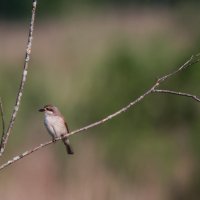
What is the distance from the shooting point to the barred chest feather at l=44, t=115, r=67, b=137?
8.16 m

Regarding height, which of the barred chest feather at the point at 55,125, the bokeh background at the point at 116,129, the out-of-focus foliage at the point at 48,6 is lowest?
the bokeh background at the point at 116,129

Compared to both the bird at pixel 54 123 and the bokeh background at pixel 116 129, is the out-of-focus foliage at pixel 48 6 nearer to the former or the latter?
the bokeh background at pixel 116 129

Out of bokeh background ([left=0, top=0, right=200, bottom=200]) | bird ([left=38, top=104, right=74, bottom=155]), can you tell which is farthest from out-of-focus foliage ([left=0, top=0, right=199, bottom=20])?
bird ([left=38, top=104, right=74, bottom=155])

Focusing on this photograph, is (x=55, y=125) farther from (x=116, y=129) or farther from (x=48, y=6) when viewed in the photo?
(x=48, y=6)

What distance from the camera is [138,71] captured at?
61.8 feet

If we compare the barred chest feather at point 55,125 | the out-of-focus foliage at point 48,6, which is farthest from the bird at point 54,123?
the out-of-focus foliage at point 48,6

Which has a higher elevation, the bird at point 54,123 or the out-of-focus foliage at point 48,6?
the out-of-focus foliage at point 48,6

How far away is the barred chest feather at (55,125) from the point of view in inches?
321

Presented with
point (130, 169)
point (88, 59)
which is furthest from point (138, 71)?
point (88, 59)

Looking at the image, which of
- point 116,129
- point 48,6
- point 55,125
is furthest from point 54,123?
point 48,6

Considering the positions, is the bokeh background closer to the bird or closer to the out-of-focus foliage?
the bird

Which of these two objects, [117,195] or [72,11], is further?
[72,11]

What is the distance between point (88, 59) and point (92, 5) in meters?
16.3

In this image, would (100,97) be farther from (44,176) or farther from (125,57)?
(44,176)
